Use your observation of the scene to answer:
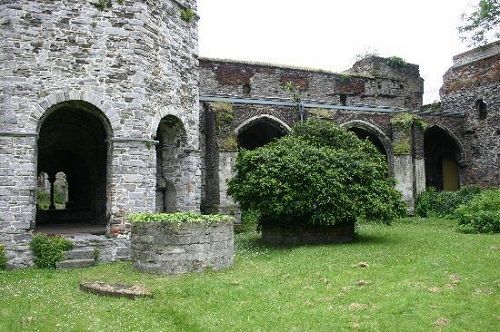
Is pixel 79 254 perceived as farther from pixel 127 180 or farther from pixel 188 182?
pixel 188 182

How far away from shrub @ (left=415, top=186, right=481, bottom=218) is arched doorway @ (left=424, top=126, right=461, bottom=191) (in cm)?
435

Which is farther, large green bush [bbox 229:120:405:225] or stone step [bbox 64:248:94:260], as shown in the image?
large green bush [bbox 229:120:405:225]

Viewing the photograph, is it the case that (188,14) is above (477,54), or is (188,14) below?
below

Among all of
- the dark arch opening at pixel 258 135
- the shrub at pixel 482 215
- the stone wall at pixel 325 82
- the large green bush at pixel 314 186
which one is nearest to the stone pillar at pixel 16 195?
the large green bush at pixel 314 186

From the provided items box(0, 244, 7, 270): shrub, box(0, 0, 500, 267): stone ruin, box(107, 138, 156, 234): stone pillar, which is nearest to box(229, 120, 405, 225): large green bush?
box(0, 0, 500, 267): stone ruin

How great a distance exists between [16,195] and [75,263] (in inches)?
78.1

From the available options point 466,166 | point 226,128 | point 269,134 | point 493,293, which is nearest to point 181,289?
point 493,293

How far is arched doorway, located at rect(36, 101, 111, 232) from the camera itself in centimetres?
1569

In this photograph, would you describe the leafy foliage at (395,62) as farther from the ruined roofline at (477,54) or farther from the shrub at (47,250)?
the shrub at (47,250)

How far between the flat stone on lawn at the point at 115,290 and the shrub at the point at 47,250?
2.46 m

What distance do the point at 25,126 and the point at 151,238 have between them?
4134 millimetres

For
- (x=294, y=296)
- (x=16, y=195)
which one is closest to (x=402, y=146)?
(x=294, y=296)

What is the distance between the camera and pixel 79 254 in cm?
1100

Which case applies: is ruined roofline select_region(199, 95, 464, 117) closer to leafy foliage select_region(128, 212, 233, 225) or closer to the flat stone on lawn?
leafy foliage select_region(128, 212, 233, 225)
